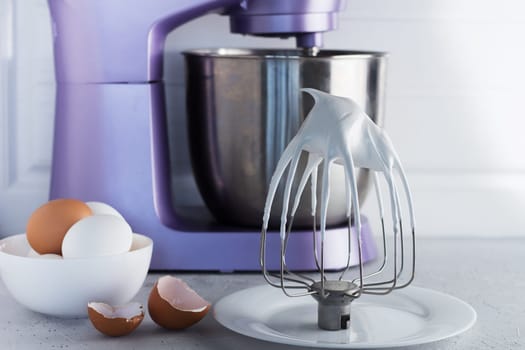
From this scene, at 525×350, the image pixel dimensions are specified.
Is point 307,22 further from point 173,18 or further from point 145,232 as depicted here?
point 145,232

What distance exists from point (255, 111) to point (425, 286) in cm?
25

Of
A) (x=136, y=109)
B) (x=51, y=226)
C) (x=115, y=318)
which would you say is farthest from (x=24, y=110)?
(x=115, y=318)

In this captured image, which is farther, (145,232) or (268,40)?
(268,40)

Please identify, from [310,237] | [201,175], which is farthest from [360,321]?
[201,175]

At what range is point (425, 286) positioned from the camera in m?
0.98

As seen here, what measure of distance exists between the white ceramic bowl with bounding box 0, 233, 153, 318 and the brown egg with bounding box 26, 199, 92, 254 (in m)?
0.02

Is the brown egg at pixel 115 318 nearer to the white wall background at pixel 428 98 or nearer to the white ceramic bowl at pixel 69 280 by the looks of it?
the white ceramic bowl at pixel 69 280

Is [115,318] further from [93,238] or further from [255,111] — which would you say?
[255,111]

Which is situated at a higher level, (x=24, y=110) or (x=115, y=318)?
(x=24, y=110)

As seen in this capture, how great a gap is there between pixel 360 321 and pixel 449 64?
486 millimetres

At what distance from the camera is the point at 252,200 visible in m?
1.01

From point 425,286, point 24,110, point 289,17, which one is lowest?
point 425,286

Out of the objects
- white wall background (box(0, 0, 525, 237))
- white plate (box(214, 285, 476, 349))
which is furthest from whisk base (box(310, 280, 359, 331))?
white wall background (box(0, 0, 525, 237))

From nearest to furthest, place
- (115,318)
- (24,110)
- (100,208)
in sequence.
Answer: (115,318) < (100,208) < (24,110)
